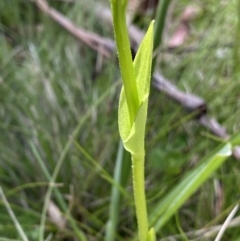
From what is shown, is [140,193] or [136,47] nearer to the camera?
[140,193]

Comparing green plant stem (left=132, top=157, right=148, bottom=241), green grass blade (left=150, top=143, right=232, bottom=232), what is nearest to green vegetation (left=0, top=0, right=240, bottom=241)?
green grass blade (left=150, top=143, right=232, bottom=232)

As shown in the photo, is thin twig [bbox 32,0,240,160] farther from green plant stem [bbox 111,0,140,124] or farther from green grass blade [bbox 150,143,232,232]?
green plant stem [bbox 111,0,140,124]

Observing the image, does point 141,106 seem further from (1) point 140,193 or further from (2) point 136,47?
(2) point 136,47

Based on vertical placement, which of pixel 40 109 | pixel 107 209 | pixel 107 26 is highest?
pixel 107 26

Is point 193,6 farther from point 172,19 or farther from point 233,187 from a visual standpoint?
point 233,187

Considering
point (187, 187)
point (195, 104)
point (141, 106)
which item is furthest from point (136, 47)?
point (141, 106)

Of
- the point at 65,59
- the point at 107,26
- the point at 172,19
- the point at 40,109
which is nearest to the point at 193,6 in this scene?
the point at 172,19

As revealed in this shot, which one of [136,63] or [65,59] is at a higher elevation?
[136,63]
